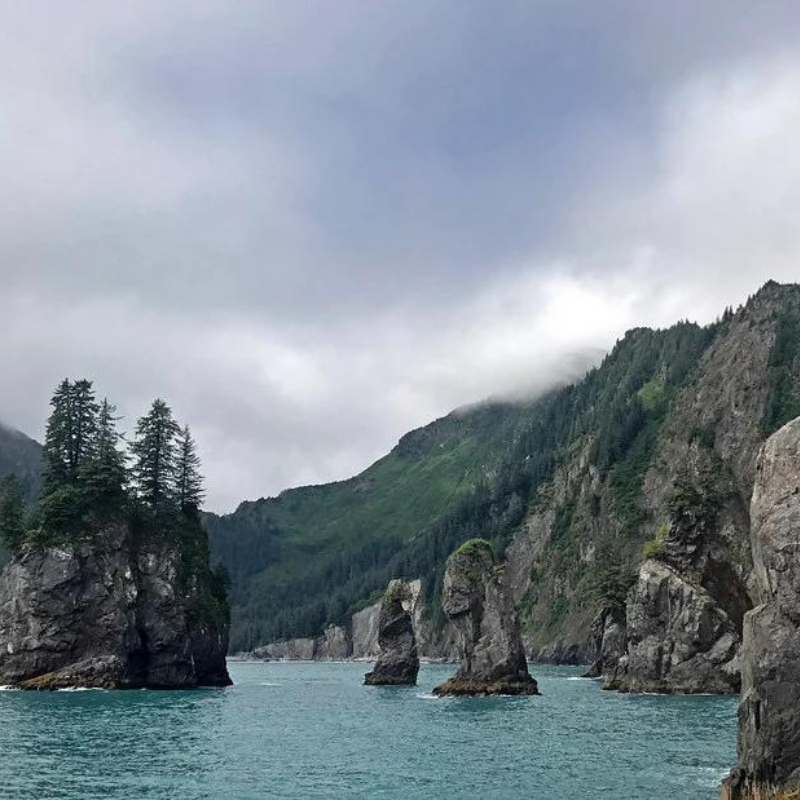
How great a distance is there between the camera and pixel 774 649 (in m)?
35.6

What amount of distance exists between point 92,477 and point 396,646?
163 feet

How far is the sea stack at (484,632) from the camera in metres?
115

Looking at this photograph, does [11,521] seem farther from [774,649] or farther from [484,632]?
[774,649]

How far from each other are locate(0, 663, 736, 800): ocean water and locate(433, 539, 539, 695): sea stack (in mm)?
8626

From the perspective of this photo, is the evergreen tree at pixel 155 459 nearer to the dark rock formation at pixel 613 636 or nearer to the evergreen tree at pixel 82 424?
the evergreen tree at pixel 82 424

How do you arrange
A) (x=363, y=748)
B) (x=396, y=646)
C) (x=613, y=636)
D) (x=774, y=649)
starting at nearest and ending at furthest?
1. (x=774, y=649)
2. (x=363, y=748)
3. (x=396, y=646)
4. (x=613, y=636)

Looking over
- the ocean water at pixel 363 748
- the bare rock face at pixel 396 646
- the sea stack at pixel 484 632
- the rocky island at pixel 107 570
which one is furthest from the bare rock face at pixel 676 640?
the rocky island at pixel 107 570

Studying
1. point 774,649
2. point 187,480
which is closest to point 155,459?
point 187,480

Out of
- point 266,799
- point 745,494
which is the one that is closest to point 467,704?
point 266,799

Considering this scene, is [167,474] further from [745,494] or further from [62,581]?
[745,494]

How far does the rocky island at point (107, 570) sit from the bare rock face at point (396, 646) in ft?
73.2

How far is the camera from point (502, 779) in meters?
52.1

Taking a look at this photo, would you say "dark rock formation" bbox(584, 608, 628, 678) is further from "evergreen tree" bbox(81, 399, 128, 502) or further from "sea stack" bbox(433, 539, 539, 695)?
"evergreen tree" bbox(81, 399, 128, 502)

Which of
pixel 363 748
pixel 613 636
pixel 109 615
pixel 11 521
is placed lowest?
pixel 363 748
